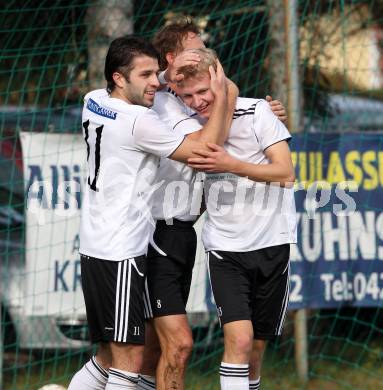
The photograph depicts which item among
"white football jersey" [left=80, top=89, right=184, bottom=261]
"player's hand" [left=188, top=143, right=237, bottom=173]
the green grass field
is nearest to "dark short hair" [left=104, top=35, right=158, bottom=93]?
"white football jersey" [left=80, top=89, right=184, bottom=261]

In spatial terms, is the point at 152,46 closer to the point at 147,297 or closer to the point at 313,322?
the point at 147,297

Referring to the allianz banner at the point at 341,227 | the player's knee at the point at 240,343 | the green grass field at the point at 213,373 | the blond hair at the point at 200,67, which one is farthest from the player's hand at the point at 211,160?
the green grass field at the point at 213,373

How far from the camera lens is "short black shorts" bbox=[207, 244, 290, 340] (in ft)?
16.8

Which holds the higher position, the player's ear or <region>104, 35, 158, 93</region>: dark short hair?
<region>104, 35, 158, 93</region>: dark short hair

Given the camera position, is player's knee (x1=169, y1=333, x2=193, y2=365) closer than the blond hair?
No

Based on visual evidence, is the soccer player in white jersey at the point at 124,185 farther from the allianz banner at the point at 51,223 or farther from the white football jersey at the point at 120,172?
the allianz banner at the point at 51,223

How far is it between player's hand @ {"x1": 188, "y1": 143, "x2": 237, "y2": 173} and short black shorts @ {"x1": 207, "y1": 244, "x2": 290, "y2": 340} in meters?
0.55

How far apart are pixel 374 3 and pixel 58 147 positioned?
2.59 metres

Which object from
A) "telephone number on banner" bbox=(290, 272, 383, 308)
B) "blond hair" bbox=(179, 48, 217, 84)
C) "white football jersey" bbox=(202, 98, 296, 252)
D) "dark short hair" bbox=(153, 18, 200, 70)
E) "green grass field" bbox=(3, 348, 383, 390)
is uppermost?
"dark short hair" bbox=(153, 18, 200, 70)

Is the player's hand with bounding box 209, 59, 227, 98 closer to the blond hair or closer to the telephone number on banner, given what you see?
the blond hair

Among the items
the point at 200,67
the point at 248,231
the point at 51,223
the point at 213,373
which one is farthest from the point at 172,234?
the point at 213,373

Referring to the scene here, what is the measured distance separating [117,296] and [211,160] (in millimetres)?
771

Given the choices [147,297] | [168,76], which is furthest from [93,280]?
[168,76]

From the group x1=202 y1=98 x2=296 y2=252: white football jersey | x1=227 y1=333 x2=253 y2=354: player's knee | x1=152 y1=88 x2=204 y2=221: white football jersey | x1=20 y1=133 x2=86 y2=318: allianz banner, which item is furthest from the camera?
x1=20 y1=133 x2=86 y2=318: allianz banner
